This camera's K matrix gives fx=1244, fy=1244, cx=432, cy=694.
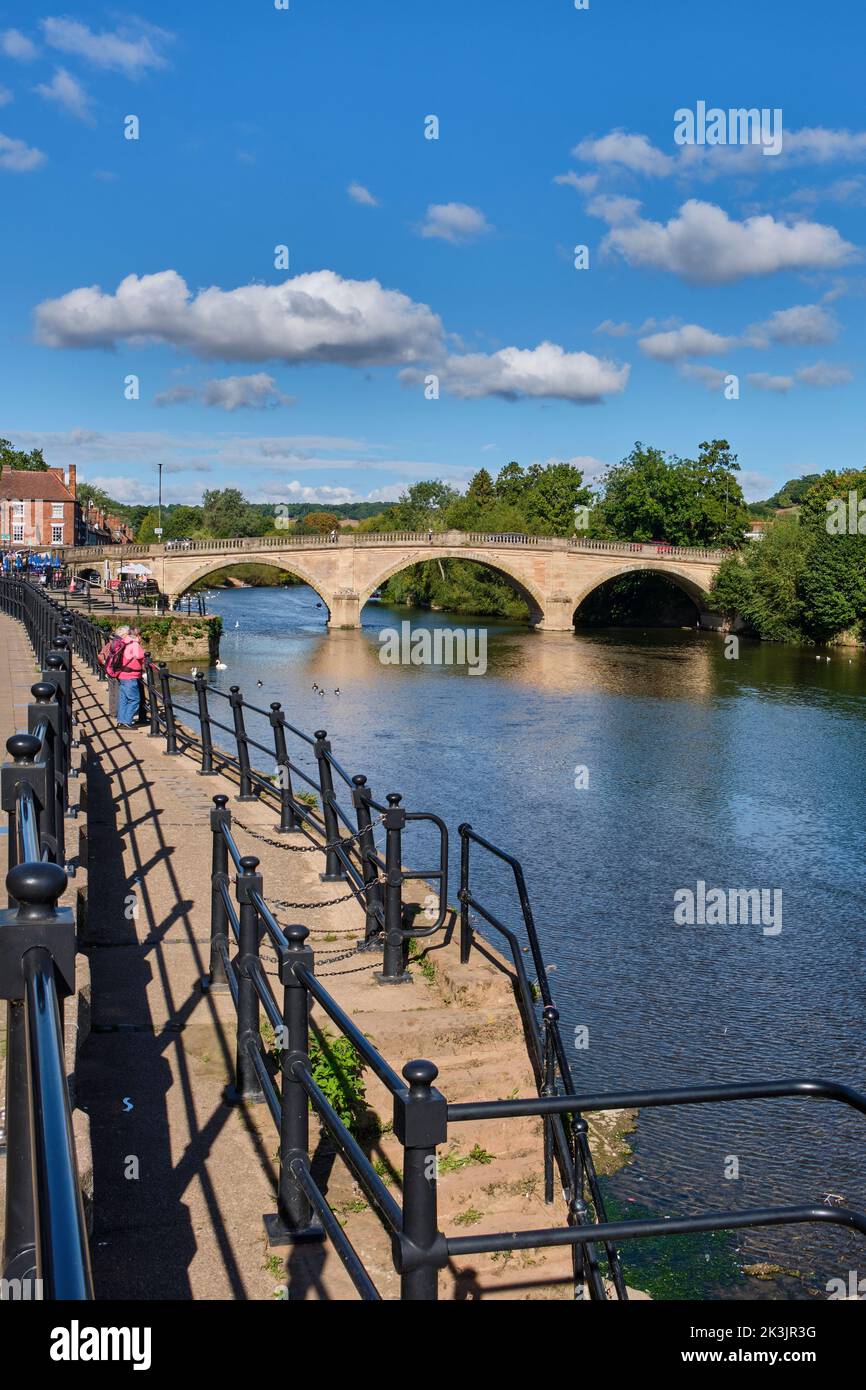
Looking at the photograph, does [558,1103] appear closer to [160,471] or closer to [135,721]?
[135,721]

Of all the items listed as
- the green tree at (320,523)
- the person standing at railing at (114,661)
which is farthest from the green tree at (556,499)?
the person standing at railing at (114,661)

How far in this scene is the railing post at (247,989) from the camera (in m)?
5.36

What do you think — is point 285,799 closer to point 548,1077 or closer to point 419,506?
point 548,1077

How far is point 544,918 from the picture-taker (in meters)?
15.7

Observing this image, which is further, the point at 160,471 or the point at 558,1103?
the point at 160,471

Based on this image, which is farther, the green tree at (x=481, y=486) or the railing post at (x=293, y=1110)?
the green tree at (x=481, y=486)

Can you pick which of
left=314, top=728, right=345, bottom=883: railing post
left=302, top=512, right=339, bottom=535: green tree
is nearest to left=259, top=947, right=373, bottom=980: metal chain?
left=314, top=728, right=345, bottom=883: railing post

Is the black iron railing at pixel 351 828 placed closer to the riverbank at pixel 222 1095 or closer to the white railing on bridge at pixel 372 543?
the riverbank at pixel 222 1095

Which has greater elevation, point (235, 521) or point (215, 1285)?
point (235, 521)

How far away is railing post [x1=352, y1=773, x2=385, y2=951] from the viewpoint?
320 inches

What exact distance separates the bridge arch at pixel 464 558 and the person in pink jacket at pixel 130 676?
159ft
